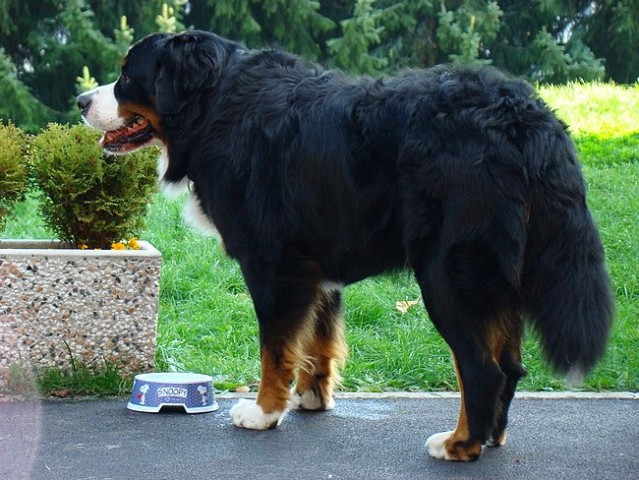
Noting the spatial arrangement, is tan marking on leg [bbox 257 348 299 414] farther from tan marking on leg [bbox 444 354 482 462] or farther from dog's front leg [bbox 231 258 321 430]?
tan marking on leg [bbox 444 354 482 462]

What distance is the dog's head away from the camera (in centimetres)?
448

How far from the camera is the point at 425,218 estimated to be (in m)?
3.79

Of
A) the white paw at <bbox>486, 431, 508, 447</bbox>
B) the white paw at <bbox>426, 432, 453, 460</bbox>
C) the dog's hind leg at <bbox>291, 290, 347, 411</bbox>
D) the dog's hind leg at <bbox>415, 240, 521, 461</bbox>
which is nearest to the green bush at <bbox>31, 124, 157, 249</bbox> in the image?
the dog's hind leg at <bbox>291, 290, 347, 411</bbox>

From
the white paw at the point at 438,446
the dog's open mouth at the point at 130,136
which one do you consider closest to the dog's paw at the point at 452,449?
the white paw at the point at 438,446

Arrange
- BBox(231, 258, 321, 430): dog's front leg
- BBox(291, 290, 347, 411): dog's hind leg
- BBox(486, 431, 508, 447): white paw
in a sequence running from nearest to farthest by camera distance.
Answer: BBox(486, 431, 508, 447): white paw
BBox(231, 258, 321, 430): dog's front leg
BBox(291, 290, 347, 411): dog's hind leg

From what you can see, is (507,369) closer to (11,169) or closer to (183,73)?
(183,73)

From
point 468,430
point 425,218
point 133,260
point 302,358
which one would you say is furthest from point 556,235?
point 133,260

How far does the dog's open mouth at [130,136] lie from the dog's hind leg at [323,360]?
1.24 m

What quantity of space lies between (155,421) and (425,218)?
1.72m

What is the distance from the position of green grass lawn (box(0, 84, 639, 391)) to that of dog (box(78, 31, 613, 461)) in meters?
0.36

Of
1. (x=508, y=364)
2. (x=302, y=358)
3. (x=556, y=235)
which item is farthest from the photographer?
(x=302, y=358)

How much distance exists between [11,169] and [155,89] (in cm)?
124

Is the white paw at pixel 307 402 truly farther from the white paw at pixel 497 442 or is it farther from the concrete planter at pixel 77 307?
the white paw at pixel 497 442

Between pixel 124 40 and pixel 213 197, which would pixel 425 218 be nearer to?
pixel 213 197
